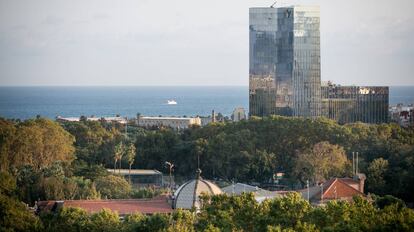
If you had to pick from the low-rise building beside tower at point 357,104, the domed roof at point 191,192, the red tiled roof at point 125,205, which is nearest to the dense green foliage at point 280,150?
the red tiled roof at point 125,205

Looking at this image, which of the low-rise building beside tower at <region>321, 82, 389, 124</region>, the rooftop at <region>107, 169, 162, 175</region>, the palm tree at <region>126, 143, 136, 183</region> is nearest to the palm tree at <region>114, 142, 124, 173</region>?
the palm tree at <region>126, 143, 136, 183</region>

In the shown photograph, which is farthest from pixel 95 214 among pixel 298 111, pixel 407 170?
pixel 298 111

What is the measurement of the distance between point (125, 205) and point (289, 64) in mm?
56050

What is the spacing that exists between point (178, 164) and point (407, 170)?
754 inches

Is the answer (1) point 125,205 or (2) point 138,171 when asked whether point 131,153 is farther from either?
(1) point 125,205

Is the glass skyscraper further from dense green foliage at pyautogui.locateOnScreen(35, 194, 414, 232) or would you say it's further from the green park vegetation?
dense green foliage at pyautogui.locateOnScreen(35, 194, 414, 232)

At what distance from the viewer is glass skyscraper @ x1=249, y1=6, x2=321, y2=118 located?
379 feet

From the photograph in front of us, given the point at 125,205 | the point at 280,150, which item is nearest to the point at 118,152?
the point at 280,150

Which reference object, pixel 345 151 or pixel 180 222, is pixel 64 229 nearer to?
pixel 180 222

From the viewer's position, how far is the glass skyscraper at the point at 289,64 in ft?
379

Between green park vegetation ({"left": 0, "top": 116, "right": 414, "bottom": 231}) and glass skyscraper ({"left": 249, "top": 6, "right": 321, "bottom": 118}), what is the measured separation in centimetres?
1968

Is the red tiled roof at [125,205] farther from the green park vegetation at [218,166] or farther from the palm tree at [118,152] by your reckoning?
the palm tree at [118,152]

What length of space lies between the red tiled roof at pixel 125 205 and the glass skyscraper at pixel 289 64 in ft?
173

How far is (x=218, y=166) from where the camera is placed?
272 feet
